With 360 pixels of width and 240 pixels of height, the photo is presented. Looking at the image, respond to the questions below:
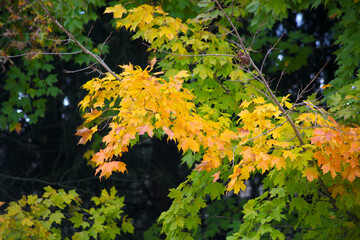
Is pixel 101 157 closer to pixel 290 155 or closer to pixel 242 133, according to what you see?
pixel 242 133

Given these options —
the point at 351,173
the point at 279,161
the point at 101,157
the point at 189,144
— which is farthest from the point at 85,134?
the point at 351,173

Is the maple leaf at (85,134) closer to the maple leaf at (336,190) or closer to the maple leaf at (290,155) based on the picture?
the maple leaf at (290,155)

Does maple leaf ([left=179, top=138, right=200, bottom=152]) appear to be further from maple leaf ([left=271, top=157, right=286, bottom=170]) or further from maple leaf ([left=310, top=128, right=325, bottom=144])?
maple leaf ([left=310, top=128, right=325, bottom=144])

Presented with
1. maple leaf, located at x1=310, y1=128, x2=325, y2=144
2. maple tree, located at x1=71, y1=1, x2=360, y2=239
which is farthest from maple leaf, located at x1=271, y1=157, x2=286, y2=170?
maple leaf, located at x1=310, y1=128, x2=325, y2=144

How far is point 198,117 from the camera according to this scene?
4336mm

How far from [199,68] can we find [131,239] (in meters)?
3.85

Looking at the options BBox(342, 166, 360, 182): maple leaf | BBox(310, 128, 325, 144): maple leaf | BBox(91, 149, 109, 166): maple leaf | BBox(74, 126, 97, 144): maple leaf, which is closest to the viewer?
BBox(310, 128, 325, 144): maple leaf

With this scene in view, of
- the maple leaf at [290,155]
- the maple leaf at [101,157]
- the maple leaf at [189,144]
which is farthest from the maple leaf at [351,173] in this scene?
the maple leaf at [101,157]

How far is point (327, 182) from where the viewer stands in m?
4.53

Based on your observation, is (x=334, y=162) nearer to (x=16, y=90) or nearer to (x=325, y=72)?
(x=325, y=72)

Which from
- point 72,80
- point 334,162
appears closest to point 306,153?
point 334,162

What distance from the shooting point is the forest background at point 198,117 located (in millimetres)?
4066

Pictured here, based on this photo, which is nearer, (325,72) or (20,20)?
(20,20)

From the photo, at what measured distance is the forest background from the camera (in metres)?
4.07
